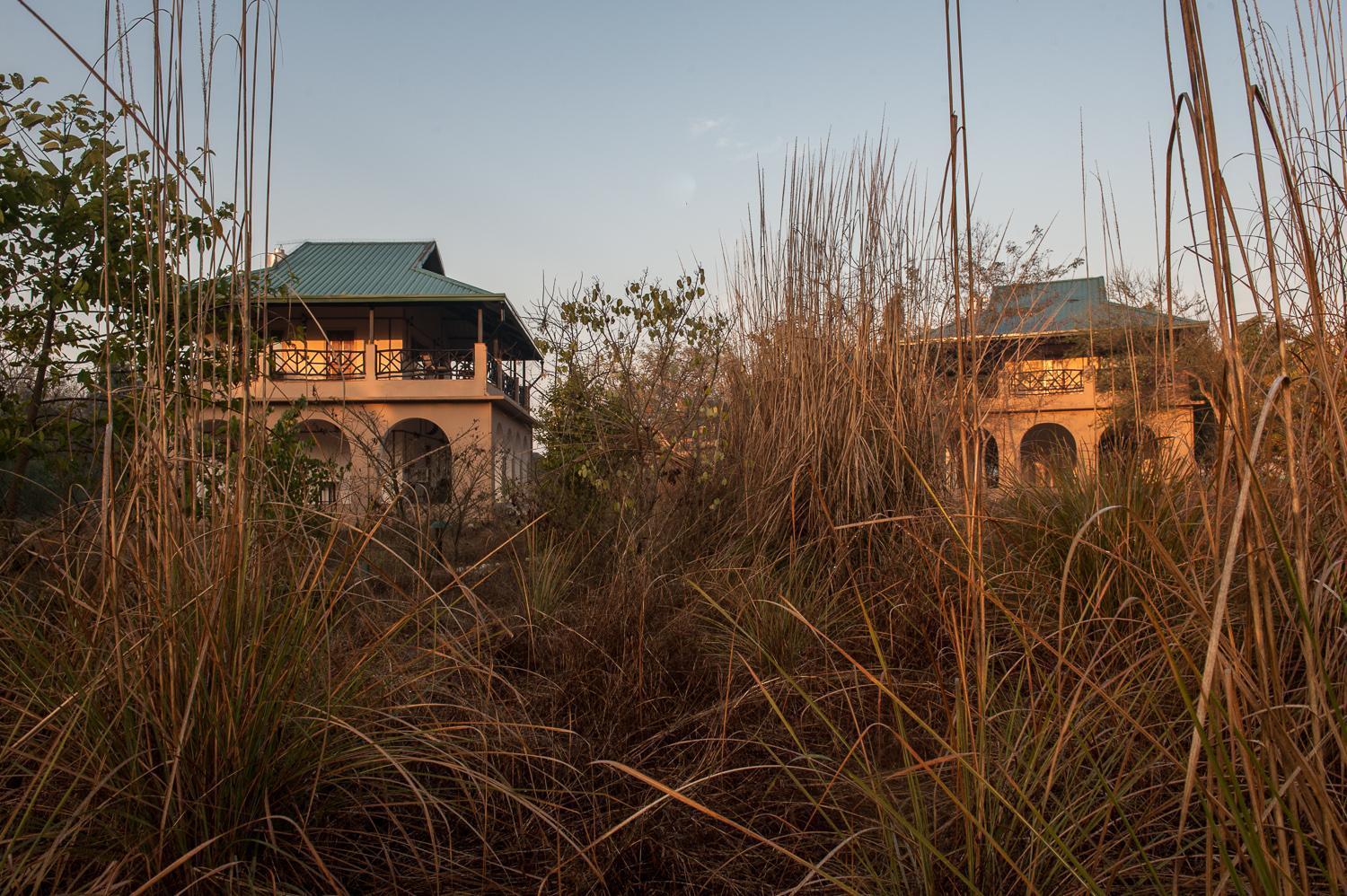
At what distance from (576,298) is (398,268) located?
13.1 m

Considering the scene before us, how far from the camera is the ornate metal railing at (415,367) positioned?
1376cm

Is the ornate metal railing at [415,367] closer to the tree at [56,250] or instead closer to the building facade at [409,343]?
the building facade at [409,343]

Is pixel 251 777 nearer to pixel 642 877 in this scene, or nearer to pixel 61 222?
pixel 642 877

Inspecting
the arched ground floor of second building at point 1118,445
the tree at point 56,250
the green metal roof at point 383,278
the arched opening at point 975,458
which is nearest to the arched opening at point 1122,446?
the arched ground floor of second building at point 1118,445

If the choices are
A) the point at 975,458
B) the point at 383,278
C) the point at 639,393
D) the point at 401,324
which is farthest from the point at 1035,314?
the point at 401,324

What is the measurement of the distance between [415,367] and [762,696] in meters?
13.7

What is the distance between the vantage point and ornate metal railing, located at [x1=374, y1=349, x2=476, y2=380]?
542 inches

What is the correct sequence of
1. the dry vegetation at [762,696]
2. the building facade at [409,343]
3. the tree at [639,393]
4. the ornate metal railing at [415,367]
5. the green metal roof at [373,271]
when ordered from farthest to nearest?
the green metal roof at [373,271] → the ornate metal railing at [415,367] → the building facade at [409,343] → the tree at [639,393] → the dry vegetation at [762,696]

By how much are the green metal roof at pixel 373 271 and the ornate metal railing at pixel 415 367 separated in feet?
3.40

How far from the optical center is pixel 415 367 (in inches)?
571

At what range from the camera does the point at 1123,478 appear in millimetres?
2141

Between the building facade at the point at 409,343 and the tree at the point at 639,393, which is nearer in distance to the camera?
the tree at the point at 639,393

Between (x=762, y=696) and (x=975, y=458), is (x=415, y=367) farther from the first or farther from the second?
(x=975, y=458)

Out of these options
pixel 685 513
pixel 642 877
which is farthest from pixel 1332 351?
pixel 685 513
